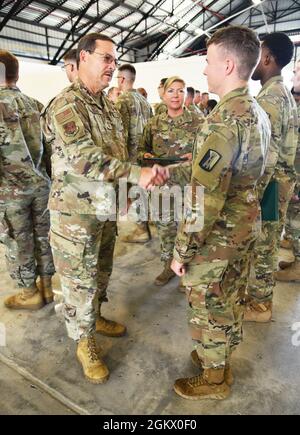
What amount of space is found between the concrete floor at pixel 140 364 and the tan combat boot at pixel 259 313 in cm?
6

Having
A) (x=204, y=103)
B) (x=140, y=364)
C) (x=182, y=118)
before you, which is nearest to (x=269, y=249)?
(x=140, y=364)

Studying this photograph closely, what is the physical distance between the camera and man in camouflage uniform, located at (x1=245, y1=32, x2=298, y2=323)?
190 cm

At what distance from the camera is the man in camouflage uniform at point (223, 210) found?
1242 mm

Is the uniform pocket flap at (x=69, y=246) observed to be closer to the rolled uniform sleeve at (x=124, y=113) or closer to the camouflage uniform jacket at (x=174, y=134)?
the camouflage uniform jacket at (x=174, y=134)

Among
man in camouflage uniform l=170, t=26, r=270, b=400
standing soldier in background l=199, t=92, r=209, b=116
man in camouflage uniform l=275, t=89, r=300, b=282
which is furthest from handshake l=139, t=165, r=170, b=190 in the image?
standing soldier in background l=199, t=92, r=209, b=116

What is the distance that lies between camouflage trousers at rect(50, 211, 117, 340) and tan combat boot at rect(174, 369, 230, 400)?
1.94 ft

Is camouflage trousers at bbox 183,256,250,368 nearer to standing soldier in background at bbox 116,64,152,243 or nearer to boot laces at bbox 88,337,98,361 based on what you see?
boot laces at bbox 88,337,98,361

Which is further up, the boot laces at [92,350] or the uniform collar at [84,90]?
the uniform collar at [84,90]

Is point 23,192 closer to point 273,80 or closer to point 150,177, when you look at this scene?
point 150,177

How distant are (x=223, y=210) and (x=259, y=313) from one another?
3.94ft

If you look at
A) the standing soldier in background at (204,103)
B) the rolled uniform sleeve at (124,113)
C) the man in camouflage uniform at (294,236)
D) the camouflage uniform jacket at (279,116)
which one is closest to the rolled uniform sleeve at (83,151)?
the camouflage uniform jacket at (279,116)

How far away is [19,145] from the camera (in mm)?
2059

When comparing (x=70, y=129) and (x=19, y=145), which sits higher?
(x=70, y=129)

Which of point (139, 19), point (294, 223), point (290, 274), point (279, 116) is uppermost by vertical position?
point (139, 19)
